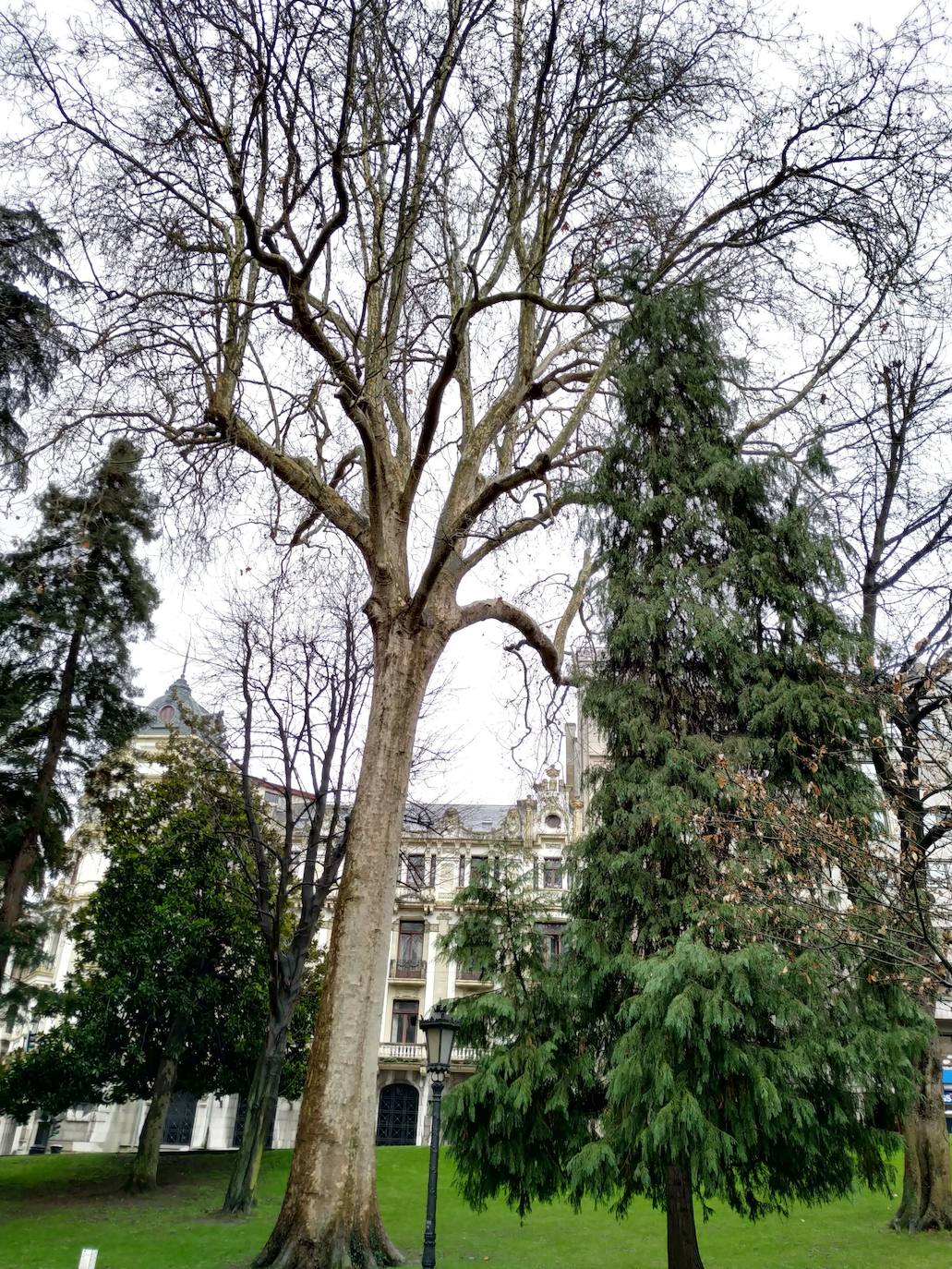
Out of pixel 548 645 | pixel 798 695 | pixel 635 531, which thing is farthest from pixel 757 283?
pixel 798 695

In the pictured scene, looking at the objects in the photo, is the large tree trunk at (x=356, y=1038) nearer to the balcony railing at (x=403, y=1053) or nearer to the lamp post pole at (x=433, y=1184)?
the lamp post pole at (x=433, y=1184)

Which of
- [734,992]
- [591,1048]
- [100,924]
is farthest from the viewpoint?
[100,924]

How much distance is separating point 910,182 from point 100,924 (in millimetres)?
17907

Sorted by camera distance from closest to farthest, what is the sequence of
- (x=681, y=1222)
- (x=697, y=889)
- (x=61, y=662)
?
(x=681, y=1222) < (x=697, y=889) < (x=61, y=662)

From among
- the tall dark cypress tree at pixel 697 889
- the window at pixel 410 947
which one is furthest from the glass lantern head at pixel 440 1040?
the window at pixel 410 947

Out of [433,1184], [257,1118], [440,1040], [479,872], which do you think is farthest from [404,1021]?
[440,1040]

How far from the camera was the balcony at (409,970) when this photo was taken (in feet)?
109

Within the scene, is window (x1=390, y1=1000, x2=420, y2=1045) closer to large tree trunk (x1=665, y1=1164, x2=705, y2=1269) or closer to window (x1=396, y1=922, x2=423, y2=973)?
window (x1=396, y1=922, x2=423, y2=973)

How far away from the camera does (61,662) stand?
15.6 m

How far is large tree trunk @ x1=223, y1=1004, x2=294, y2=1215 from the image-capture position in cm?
1459

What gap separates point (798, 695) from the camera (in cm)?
861

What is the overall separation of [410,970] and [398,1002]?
1.22 meters

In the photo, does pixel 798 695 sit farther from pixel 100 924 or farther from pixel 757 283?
pixel 100 924

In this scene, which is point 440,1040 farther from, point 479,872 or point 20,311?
point 20,311
